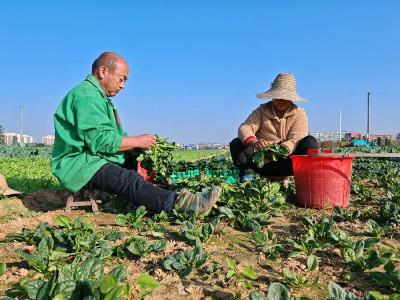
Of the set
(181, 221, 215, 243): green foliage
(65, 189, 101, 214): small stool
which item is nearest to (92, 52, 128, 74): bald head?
(65, 189, 101, 214): small stool

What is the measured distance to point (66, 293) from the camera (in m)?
1.80

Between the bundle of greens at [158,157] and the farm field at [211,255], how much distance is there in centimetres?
85

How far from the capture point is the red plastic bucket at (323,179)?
4.09m

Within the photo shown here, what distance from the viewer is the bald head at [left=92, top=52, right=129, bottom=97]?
13.3 ft

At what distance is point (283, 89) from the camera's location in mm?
5086

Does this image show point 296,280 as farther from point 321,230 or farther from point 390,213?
point 390,213

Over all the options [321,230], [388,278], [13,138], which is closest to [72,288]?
[388,278]

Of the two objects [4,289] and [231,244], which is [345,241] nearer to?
[231,244]

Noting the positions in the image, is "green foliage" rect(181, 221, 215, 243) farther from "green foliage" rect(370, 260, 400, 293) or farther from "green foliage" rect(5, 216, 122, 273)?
"green foliage" rect(370, 260, 400, 293)

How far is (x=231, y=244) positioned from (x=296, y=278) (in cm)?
83

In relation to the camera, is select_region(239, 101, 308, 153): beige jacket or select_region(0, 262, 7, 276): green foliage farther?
select_region(239, 101, 308, 153): beige jacket

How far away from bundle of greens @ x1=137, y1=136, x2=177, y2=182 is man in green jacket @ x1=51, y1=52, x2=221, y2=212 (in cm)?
50

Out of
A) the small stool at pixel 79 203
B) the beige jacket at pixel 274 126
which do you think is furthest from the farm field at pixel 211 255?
the beige jacket at pixel 274 126

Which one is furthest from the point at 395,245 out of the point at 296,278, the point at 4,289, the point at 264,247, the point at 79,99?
the point at 79,99
